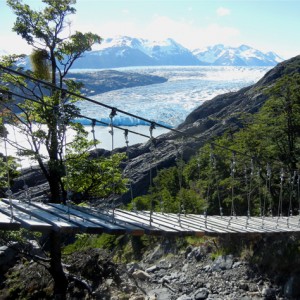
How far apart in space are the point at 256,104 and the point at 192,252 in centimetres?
2207

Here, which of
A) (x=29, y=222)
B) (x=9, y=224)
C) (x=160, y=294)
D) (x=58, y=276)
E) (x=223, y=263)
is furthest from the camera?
(x=223, y=263)

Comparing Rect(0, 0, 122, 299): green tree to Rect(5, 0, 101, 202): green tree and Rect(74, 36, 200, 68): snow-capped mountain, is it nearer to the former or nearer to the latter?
Rect(5, 0, 101, 202): green tree

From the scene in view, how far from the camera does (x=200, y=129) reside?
3219 cm

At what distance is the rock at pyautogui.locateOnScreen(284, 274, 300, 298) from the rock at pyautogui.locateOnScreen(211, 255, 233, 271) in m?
1.39

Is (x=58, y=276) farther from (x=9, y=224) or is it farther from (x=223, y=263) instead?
(x=9, y=224)

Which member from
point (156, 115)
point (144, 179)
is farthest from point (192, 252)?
point (156, 115)

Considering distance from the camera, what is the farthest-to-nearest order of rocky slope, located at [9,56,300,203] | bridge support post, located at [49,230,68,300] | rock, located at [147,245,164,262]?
rocky slope, located at [9,56,300,203]
rock, located at [147,245,164,262]
bridge support post, located at [49,230,68,300]

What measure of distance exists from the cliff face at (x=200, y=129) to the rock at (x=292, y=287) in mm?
12726

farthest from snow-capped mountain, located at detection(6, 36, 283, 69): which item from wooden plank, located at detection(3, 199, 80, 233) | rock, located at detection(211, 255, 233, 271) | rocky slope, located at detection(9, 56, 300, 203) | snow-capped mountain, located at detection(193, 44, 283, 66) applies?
wooden plank, located at detection(3, 199, 80, 233)

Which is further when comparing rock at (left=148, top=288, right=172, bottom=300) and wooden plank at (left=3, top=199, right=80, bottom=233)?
rock at (left=148, top=288, right=172, bottom=300)

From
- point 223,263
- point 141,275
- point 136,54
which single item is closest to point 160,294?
point 141,275

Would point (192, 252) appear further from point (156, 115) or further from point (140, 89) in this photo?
point (140, 89)

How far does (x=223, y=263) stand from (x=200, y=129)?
24.7 m

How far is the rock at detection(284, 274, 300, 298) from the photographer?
6434 mm
